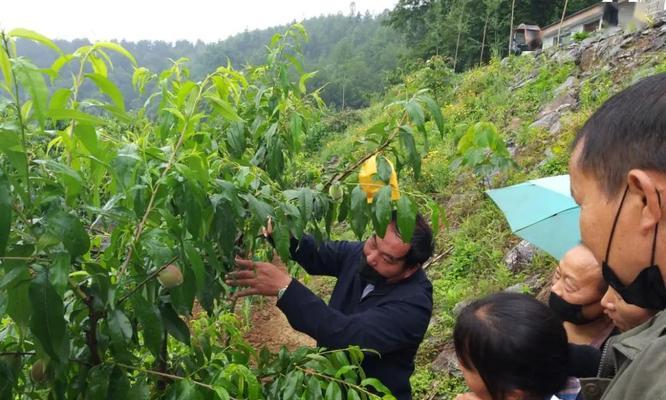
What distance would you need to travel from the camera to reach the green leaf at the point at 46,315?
886mm

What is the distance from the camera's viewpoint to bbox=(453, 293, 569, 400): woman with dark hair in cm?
151

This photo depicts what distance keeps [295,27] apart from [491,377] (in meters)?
1.31

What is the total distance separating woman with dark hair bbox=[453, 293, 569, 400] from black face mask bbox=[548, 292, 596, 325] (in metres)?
0.44

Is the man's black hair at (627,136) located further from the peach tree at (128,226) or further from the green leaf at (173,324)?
the green leaf at (173,324)

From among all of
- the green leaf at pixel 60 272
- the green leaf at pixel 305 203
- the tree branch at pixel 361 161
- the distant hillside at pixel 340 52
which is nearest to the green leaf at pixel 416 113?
the tree branch at pixel 361 161

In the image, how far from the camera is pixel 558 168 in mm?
5902

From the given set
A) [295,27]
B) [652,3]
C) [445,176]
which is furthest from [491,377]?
[652,3]

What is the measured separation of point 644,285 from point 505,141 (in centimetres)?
727

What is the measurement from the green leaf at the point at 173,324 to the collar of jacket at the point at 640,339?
880mm

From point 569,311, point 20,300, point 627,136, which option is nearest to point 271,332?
point 569,311

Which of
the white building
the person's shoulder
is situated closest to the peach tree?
the person's shoulder

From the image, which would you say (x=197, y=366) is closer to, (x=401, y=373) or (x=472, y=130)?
(x=401, y=373)

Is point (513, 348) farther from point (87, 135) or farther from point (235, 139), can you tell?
point (87, 135)

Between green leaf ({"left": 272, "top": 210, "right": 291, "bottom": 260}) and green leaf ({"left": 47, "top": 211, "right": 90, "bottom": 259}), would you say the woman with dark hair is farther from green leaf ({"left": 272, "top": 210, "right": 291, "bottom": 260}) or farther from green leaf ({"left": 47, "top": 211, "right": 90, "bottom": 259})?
green leaf ({"left": 47, "top": 211, "right": 90, "bottom": 259})
